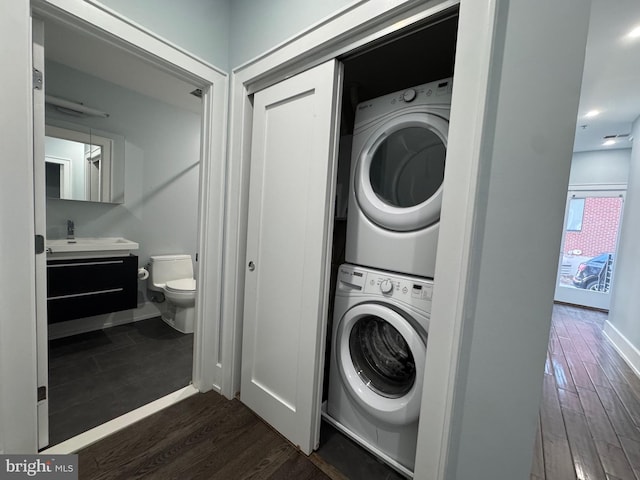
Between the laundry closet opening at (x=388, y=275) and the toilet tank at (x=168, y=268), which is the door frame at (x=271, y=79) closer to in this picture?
the laundry closet opening at (x=388, y=275)

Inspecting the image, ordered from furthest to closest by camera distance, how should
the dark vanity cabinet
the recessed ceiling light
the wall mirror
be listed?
the wall mirror → the dark vanity cabinet → the recessed ceiling light

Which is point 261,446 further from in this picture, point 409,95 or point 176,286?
point 409,95

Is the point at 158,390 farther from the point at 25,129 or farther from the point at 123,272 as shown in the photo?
the point at 25,129

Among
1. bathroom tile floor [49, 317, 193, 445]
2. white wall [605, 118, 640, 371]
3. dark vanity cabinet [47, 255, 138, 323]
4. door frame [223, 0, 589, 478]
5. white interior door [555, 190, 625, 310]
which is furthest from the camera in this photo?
white interior door [555, 190, 625, 310]

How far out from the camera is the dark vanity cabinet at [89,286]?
1861 mm

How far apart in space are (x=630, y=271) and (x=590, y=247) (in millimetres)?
2107

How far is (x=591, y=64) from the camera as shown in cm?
216

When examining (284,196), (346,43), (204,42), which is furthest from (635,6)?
(204,42)

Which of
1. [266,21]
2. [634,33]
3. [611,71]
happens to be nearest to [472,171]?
[266,21]

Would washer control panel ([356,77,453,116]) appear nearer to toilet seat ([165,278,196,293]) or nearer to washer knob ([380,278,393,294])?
washer knob ([380,278,393,294])

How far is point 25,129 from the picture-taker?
3.33 feet

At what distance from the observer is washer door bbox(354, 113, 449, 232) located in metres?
1.12

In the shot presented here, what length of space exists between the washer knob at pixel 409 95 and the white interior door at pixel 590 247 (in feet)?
15.7

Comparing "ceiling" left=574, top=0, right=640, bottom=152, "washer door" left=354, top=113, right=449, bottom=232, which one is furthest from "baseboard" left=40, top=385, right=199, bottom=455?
"ceiling" left=574, top=0, right=640, bottom=152
